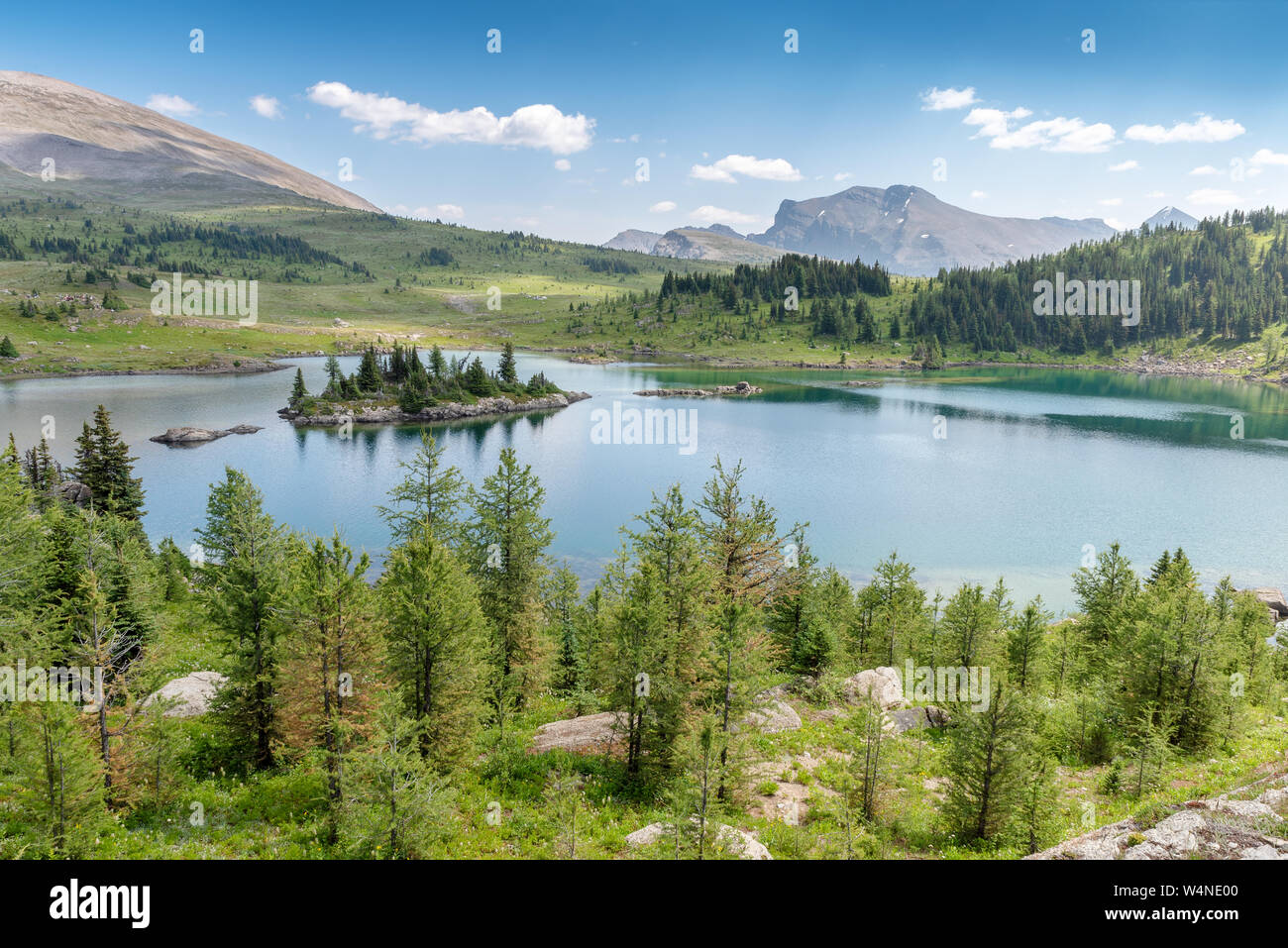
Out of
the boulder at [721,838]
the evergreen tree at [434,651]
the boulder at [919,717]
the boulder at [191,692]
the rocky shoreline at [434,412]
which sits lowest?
the boulder at [919,717]

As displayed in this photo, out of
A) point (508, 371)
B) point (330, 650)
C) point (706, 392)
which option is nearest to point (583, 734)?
point (330, 650)

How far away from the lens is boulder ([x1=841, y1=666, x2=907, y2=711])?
28297 millimetres

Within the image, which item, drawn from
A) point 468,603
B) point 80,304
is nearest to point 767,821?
point 468,603

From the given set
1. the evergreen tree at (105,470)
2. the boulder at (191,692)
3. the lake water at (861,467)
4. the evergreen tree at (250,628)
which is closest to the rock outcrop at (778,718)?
the evergreen tree at (250,628)

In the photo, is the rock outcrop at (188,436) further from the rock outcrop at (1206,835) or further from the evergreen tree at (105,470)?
the rock outcrop at (1206,835)

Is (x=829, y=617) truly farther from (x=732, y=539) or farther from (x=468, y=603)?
(x=468, y=603)

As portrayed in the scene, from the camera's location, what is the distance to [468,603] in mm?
22031

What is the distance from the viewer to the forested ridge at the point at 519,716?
1709cm

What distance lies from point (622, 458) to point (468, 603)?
70.6 meters

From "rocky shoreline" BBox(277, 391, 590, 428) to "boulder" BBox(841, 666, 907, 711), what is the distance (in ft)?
338

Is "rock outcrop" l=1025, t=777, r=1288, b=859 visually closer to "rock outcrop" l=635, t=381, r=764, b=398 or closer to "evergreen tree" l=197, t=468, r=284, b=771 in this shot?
"evergreen tree" l=197, t=468, r=284, b=771

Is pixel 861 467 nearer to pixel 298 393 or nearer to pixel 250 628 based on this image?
pixel 250 628

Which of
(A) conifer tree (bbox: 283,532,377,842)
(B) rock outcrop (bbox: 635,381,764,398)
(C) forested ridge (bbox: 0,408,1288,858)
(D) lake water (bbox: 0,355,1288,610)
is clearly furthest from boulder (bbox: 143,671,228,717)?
(B) rock outcrop (bbox: 635,381,764,398)

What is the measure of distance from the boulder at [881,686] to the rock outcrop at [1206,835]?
46.1 feet
